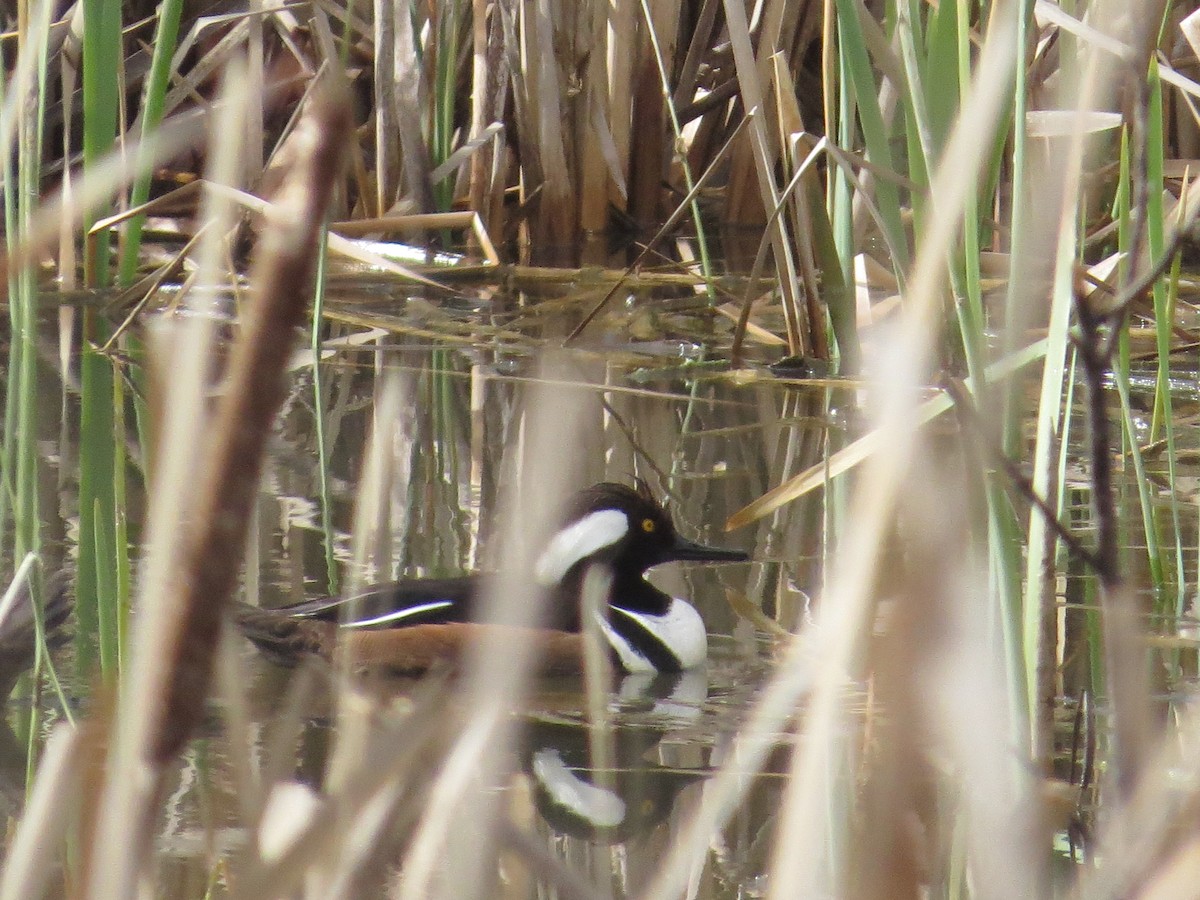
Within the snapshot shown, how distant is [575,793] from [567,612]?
131 cm

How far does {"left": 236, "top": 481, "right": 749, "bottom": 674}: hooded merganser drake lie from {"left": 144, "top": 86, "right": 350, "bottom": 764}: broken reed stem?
242 centimetres

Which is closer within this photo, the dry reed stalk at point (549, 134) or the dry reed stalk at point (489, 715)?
the dry reed stalk at point (489, 715)

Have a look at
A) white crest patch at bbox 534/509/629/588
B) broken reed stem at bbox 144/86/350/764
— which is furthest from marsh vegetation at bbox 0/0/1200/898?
white crest patch at bbox 534/509/629/588

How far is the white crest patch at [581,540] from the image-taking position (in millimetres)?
4027

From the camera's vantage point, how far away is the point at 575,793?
2717 mm

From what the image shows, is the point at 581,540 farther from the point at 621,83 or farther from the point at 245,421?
the point at 245,421

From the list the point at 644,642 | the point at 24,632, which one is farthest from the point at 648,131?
the point at 24,632

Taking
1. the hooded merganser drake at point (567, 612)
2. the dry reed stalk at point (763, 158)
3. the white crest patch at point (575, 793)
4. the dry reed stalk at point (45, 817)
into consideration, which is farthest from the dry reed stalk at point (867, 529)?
the dry reed stalk at point (763, 158)

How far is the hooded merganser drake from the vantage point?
347 cm

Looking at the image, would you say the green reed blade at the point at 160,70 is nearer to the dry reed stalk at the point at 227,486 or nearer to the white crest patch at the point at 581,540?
the white crest patch at the point at 581,540

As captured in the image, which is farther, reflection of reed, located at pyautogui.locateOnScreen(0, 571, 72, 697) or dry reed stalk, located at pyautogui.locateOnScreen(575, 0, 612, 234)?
dry reed stalk, located at pyautogui.locateOnScreen(575, 0, 612, 234)

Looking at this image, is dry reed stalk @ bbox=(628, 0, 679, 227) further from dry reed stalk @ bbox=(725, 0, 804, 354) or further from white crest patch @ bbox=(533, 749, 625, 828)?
white crest patch @ bbox=(533, 749, 625, 828)

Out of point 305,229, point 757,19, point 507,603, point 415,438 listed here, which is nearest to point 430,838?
point 507,603

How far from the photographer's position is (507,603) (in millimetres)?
1062
